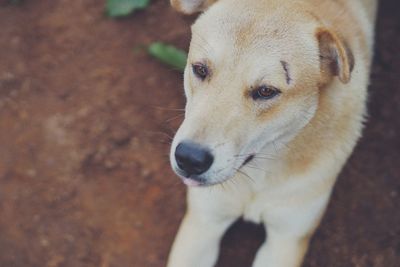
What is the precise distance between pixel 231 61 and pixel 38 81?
225 cm

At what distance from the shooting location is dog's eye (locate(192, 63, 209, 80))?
3234mm

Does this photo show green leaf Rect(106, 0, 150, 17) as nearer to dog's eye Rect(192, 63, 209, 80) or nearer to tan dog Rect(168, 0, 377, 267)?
tan dog Rect(168, 0, 377, 267)

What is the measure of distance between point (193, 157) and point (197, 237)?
3.84 ft

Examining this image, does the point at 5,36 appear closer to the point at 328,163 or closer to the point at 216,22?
the point at 216,22

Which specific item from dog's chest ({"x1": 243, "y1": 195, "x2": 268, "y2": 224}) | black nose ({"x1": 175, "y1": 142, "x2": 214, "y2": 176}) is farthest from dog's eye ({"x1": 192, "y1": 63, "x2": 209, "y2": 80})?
dog's chest ({"x1": 243, "y1": 195, "x2": 268, "y2": 224})

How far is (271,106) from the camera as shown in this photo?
126 inches

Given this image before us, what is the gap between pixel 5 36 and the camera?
5137 millimetres

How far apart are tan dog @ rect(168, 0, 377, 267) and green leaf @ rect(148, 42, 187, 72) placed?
130 cm

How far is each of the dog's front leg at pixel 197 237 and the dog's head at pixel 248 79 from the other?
79 centimetres

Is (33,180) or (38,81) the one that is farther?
(38,81)

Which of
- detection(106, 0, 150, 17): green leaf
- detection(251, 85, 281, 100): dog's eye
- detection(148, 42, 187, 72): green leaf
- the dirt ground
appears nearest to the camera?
detection(251, 85, 281, 100): dog's eye

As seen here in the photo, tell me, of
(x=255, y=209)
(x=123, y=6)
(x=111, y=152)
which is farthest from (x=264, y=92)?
(x=123, y=6)

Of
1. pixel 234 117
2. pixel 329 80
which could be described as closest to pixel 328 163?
pixel 329 80

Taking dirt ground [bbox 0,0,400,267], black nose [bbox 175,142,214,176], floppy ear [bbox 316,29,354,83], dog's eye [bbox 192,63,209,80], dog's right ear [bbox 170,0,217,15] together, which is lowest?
dirt ground [bbox 0,0,400,267]
